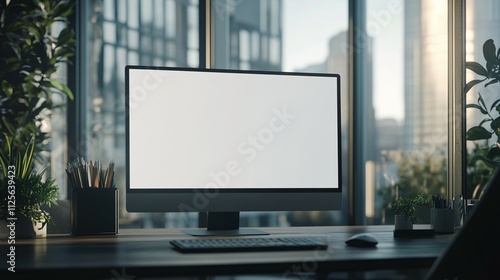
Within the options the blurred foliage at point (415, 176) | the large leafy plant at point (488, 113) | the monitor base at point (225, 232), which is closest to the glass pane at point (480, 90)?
the large leafy plant at point (488, 113)

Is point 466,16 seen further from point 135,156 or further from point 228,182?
point 135,156

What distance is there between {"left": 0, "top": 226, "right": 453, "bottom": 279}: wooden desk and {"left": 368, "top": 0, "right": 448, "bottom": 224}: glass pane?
1.65 m

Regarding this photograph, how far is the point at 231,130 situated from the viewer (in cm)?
206

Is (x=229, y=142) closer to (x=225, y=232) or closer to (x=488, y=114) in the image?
(x=225, y=232)

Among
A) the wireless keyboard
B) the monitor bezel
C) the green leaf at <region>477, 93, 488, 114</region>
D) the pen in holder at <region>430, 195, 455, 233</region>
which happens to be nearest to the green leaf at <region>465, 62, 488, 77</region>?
the green leaf at <region>477, 93, 488, 114</region>

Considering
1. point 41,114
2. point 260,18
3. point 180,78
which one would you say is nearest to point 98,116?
point 41,114

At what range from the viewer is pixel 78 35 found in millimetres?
3590

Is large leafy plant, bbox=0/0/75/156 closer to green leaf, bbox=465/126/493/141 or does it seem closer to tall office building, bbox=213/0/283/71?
tall office building, bbox=213/0/283/71

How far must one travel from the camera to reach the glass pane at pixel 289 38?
3.51 meters

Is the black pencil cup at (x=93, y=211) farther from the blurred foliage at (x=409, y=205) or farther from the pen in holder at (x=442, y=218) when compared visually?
the pen in holder at (x=442, y=218)

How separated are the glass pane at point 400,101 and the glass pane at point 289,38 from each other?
17cm

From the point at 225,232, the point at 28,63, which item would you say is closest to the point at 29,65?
the point at 28,63

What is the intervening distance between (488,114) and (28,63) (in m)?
2.42

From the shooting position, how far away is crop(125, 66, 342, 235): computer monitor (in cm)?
199
